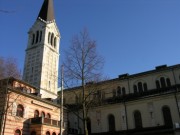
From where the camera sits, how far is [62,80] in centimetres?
2298

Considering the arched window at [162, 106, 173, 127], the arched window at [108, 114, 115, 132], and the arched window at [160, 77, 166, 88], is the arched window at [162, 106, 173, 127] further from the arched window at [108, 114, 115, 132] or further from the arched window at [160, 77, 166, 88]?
the arched window at [108, 114, 115, 132]

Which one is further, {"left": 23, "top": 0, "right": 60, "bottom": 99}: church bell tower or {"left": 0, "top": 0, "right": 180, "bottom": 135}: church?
{"left": 23, "top": 0, "right": 60, "bottom": 99}: church bell tower

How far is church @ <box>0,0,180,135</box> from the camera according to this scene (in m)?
30.3

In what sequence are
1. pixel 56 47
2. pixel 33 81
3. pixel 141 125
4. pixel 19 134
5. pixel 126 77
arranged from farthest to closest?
pixel 56 47, pixel 33 81, pixel 126 77, pixel 141 125, pixel 19 134

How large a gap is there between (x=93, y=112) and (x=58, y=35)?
29266 mm

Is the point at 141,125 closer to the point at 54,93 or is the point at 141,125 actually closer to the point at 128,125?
the point at 128,125

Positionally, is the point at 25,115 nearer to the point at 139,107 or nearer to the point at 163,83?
the point at 139,107

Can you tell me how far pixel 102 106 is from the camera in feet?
136

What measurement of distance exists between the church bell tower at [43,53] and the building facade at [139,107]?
7.88m

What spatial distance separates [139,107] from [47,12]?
39642 mm

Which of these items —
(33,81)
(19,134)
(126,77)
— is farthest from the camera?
(33,81)

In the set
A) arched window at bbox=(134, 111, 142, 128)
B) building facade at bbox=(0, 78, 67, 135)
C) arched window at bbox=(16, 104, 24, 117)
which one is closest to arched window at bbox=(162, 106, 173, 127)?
arched window at bbox=(134, 111, 142, 128)

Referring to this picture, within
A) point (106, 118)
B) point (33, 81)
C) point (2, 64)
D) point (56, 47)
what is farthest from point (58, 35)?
point (2, 64)

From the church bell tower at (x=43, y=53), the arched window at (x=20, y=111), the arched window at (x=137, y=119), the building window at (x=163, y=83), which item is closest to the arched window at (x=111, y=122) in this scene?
the arched window at (x=137, y=119)
